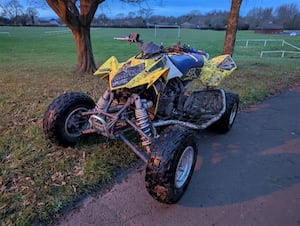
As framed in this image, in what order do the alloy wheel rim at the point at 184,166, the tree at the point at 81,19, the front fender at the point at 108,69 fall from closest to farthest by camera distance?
the alloy wheel rim at the point at 184,166, the front fender at the point at 108,69, the tree at the point at 81,19

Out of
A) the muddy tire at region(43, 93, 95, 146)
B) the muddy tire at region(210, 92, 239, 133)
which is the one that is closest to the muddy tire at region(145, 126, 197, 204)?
the muddy tire at region(43, 93, 95, 146)

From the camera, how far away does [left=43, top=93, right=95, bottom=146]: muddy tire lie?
10.8 feet

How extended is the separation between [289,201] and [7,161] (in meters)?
3.08

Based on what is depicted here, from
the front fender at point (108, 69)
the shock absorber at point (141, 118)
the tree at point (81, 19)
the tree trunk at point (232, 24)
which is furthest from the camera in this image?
the tree trunk at point (232, 24)

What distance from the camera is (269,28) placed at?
58.8 metres

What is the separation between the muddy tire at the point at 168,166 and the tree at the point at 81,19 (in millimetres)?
5856

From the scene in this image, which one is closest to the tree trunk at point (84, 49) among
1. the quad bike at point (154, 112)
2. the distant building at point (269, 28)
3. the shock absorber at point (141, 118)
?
the quad bike at point (154, 112)

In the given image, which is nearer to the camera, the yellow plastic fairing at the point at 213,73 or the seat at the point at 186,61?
the seat at the point at 186,61

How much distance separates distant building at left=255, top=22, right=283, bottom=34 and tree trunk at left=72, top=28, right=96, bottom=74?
181 ft

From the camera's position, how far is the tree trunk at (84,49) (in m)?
8.12

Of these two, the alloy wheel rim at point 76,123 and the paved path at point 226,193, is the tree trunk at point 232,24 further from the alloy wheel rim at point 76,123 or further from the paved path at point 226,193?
the alloy wheel rim at point 76,123

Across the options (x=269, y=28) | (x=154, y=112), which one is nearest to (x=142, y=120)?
(x=154, y=112)

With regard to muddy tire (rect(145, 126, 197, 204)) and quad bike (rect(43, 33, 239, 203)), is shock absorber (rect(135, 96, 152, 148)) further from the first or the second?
muddy tire (rect(145, 126, 197, 204))

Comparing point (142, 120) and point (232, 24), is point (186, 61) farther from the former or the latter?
point (232, 24)
